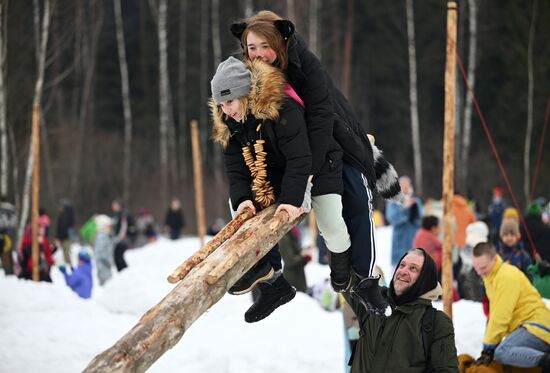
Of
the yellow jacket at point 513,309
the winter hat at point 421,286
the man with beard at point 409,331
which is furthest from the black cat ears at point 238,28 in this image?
the yellow jacket at point 513,309

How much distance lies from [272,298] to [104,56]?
3426 centimetres

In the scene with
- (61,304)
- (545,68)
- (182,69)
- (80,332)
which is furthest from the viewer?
(182,69)

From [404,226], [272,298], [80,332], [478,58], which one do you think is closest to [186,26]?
[478,58]

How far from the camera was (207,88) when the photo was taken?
36.2 metres

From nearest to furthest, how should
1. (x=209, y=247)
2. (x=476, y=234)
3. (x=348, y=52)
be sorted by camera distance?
(x=209, y=247) → (x=476, y=234) → (x=348, y=52)

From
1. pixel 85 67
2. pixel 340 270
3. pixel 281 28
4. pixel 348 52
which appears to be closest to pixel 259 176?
pixel 340 270

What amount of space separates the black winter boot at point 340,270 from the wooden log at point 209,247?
2.10 feet

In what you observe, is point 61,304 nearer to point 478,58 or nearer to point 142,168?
point 142,168

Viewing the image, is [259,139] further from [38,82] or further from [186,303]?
[38,82]

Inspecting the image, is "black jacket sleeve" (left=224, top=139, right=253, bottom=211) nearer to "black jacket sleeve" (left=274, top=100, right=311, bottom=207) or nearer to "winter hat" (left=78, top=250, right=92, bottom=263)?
"black jacket sleeve" (left=274, top=100, right=311, bottom=207)

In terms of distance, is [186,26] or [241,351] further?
[186,26]

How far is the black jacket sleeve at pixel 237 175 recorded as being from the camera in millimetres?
4980

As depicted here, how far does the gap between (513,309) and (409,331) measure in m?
1.81

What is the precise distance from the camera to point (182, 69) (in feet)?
113
